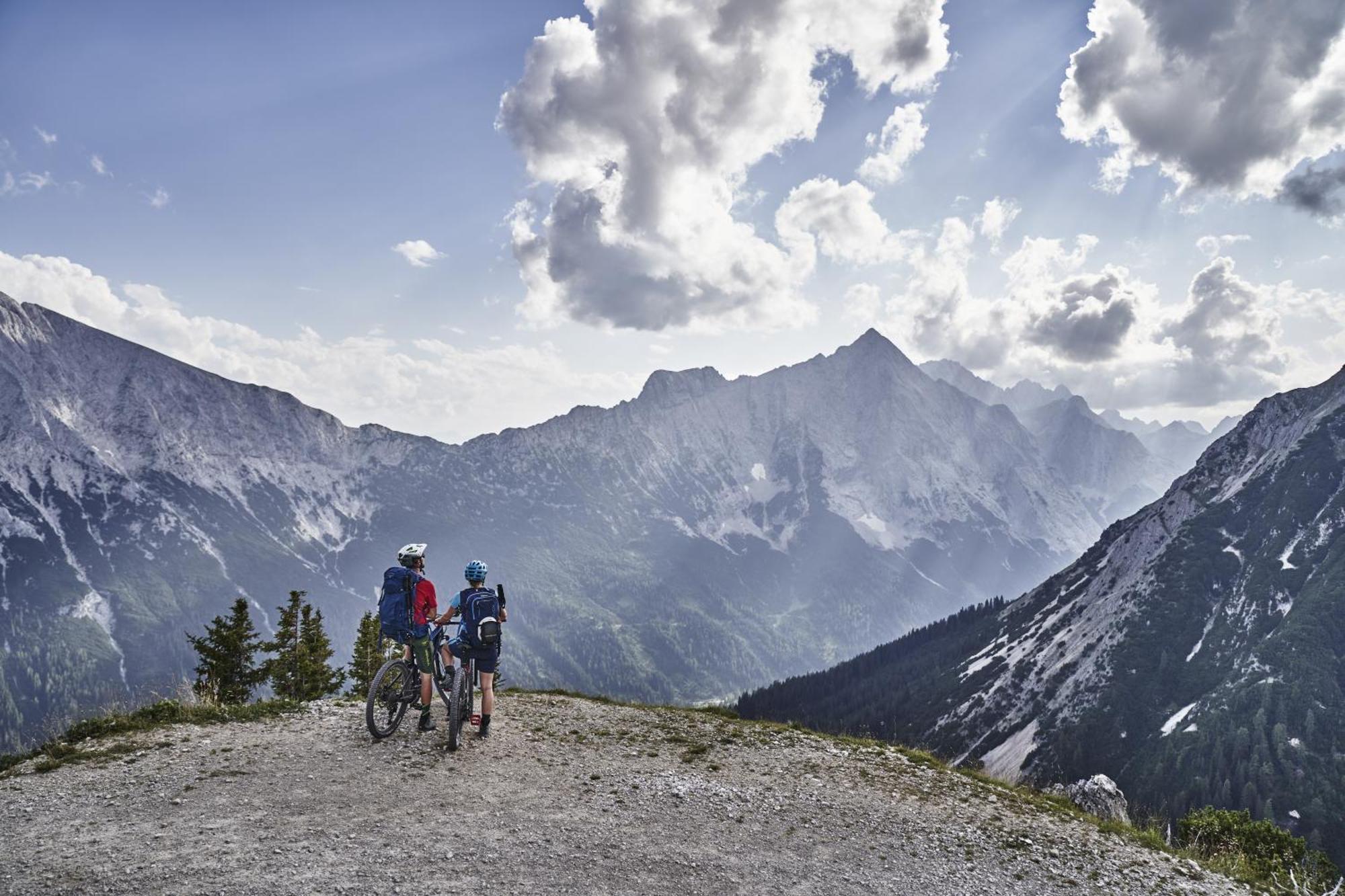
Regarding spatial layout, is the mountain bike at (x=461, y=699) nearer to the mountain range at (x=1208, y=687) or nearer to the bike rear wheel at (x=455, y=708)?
the bike rear wheel at (x=455, y=708)

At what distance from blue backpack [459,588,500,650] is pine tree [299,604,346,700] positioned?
29638mm

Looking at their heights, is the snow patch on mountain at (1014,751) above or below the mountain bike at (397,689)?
below

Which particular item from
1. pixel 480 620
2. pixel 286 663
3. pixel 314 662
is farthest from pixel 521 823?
pixel 314 662

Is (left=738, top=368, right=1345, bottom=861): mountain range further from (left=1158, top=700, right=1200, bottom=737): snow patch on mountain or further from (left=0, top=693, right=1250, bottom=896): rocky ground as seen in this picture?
(left=0, top=693, right=1250, bottom=896): rocky ground

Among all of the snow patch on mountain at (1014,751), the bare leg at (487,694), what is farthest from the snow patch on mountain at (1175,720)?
the bare leg at (487,694)

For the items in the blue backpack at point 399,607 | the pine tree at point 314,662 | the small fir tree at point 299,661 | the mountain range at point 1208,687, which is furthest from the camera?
the mountain range at point 1208,687

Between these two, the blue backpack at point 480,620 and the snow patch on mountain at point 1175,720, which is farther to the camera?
the snow patch on mountain at point 1175,720

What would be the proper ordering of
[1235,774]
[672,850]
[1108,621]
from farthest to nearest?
[1108,621] → [1235,774] → [672,850]

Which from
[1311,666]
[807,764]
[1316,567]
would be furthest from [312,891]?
[1316,567]

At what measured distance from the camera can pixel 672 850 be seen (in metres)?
11.6

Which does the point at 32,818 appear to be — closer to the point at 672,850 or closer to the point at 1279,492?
the point at 672,850

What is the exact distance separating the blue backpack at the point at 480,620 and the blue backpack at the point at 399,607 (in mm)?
1091

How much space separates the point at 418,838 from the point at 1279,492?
876ft

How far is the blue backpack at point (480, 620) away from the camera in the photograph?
1622 cm
